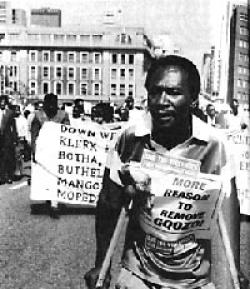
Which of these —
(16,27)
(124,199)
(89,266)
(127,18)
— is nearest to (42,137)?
(89,266)

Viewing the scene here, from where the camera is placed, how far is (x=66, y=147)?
565 centimetres

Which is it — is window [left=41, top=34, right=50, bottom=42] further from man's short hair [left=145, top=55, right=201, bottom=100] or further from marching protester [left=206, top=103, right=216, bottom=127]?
man's short hair [left=145, top=55, right=201, bottom=100]

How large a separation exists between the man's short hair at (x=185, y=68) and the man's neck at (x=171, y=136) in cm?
13

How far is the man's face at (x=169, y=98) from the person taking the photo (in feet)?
9.85

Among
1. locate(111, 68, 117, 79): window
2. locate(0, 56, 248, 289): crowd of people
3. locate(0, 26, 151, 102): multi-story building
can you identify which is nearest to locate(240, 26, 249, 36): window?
locate(0, 26, 151, 102): multi-story building

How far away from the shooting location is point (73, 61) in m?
4.93

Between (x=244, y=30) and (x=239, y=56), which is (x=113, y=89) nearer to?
(x=239, y=56)

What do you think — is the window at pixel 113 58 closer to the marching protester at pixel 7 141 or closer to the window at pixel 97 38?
the window at pixel 97 38

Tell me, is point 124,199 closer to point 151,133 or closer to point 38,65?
point 151,133

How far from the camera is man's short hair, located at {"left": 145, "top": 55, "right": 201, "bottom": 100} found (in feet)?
9.96

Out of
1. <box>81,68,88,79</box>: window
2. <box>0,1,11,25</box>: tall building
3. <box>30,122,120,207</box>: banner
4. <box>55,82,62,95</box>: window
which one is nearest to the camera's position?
<box>0,1,11,25</box>: tall building

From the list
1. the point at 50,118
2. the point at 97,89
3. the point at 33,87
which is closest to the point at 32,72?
the point at 33,87

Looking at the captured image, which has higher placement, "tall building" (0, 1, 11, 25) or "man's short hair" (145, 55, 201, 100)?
"tall building" (0, 1, 11, 25)

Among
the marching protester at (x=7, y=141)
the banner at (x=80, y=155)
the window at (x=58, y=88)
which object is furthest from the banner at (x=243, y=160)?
the marching protester at (x=7, y=141)
